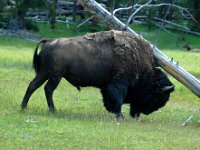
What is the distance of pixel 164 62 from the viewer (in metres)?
15.0

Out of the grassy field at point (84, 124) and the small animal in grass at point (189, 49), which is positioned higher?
the grassy field at point (84, 124)

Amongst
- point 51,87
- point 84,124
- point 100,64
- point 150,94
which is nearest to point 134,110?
point 150,94

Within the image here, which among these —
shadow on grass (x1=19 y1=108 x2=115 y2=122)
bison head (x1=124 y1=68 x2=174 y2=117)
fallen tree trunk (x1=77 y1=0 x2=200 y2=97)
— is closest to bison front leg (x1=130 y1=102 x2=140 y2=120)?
bison head (x1=124 y1=68 x2=174 y2=117)

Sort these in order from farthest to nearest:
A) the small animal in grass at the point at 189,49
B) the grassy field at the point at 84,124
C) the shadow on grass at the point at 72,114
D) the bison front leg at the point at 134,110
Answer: the small animal in grass at the point at 189,49, the bison front leg at the point at 134,110, the shadow on grass at the point at 72,114, the grassy field at the point at 84,124

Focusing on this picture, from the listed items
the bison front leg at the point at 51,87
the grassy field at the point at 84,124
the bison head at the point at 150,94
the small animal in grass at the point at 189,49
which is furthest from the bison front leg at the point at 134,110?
the small animal in grass at the point at 189,49

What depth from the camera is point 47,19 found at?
4444 cm

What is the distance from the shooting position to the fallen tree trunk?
14.6 meters

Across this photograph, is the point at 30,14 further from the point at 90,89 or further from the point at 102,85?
the point at 102,85

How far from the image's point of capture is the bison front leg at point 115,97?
1436 centimetres

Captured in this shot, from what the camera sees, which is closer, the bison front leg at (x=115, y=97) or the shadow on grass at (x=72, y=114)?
the shadow on grass at (x=72, y=114)

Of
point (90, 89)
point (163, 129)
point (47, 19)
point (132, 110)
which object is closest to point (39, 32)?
point (47, 19)

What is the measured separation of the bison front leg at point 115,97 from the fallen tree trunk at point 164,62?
1.14 meters

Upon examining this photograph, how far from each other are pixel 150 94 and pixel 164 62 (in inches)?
33.0

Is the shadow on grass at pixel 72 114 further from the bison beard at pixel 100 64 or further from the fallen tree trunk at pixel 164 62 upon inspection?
the fallen tree trunk at pixel 164 62
